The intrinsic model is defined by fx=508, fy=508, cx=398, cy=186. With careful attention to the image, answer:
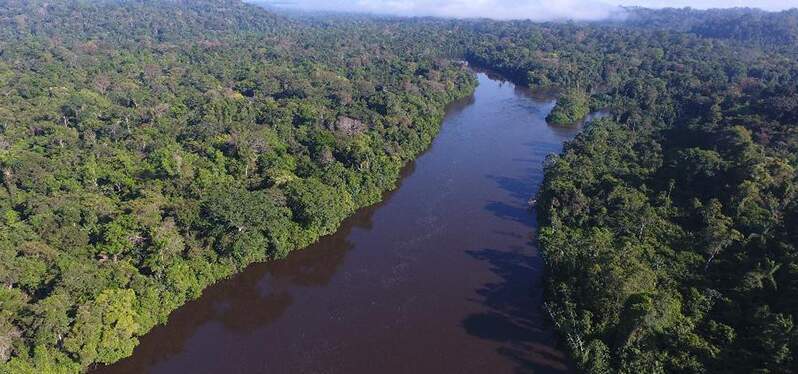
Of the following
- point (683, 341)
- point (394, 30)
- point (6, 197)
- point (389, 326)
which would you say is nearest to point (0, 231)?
point (6, 197)

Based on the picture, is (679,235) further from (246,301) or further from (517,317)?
(246,301)

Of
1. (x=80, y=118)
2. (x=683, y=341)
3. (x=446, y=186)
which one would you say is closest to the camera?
(x=683, y=341)

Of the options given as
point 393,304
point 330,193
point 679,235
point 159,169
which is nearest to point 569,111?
point 679,235

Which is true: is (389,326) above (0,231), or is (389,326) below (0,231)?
below

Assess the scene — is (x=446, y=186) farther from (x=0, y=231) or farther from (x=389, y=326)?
(x=0, y=231)

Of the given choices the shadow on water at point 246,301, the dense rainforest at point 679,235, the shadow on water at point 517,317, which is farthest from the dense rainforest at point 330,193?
the shadow on water at point 517,317

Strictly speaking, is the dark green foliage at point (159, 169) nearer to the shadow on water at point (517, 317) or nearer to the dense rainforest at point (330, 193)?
the dense rainforest at point (330, 193)
